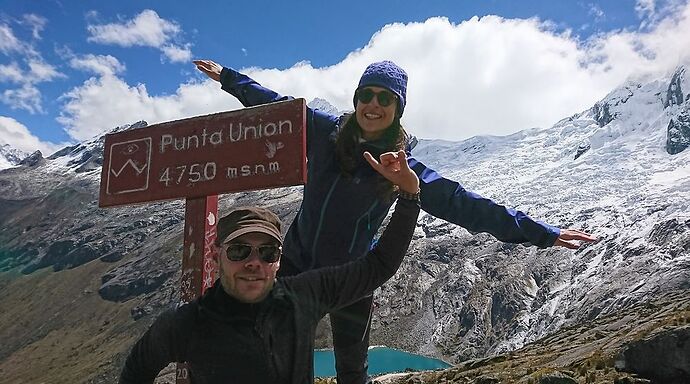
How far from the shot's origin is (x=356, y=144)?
167 inches

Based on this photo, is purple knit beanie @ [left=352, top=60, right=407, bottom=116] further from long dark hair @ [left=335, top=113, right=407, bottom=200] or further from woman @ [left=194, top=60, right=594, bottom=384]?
long dark hair @ [left=335, top=113, right=407, bottom=200]

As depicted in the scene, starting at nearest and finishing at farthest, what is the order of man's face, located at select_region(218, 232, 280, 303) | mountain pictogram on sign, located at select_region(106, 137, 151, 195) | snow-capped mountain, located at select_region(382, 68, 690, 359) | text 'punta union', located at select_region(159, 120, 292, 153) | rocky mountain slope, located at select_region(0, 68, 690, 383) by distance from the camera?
man's face, located at select_region(218, 232, 280, 303) < text 'punta union', located at select_region(159, 120, 292, 153) < mountain pictogram on sign, located at select_region(106, 137, 151, 195) < snow-capped mountain, located at select_region(382, 68, 690, 359) < rocky mountain slope, located at select_region(0, 68, 690, 383)

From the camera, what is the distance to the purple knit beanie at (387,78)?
4.24m

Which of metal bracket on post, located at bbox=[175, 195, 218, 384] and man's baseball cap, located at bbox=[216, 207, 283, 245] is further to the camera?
metal bracket on post, located at bbox=[175, 195, 218, 384]

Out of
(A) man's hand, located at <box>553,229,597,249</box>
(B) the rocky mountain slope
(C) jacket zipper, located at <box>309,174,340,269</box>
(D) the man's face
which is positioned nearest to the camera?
(D) the man's face

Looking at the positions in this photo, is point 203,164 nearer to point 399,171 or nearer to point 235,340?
point 399,171

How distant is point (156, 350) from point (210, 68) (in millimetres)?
3092

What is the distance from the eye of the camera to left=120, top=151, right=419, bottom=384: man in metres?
2.95

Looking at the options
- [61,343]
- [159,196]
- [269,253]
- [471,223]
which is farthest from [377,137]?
[61,343]

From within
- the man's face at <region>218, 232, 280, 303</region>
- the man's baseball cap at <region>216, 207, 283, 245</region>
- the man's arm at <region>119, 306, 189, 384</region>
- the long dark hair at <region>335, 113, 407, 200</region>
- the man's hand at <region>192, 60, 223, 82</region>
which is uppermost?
the man's hand at <region>192, 60, 223, 82</region>

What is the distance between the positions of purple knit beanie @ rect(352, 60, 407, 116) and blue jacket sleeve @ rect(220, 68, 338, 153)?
0.34 meters

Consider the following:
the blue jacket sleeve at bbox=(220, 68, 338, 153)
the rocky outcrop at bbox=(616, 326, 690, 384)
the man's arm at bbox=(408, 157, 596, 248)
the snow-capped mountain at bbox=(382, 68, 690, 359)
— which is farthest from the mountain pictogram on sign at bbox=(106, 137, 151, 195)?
the snow-capped mountain at bbox=(382, 68, 690, 359)

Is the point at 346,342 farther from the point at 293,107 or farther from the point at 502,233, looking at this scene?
the point at 293,107

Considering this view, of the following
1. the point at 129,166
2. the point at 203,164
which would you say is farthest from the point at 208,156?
the point at 129,166
